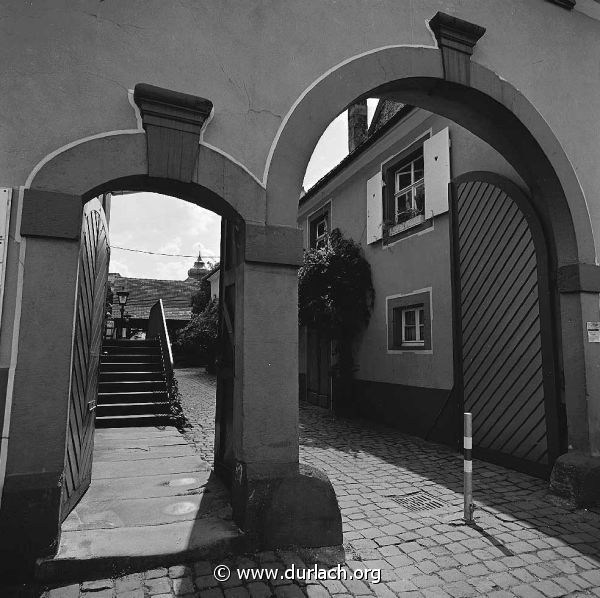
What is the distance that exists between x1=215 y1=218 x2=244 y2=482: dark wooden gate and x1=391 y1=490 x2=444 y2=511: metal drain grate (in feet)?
5.79

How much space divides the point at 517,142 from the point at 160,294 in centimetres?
2802

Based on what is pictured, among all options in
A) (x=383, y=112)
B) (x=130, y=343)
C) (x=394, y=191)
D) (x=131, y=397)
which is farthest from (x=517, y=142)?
(x=130, y=343)

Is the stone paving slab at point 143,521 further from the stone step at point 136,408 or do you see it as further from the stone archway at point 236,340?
the stone step at point 136,408

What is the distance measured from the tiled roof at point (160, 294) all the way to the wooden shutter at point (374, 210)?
18940mm

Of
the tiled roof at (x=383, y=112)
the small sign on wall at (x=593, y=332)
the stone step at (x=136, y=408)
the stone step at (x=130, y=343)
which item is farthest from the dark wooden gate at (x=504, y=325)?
the stone step at (x=130, y=343)

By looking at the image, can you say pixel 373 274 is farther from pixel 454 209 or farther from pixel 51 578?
pixel 51 578

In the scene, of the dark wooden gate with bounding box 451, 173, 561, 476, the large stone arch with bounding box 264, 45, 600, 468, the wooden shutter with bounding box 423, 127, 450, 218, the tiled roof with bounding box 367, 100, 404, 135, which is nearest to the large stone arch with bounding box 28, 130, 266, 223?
the large stone arch with bounding box 264, 45, 600, 468

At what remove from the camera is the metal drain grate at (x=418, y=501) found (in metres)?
4.65

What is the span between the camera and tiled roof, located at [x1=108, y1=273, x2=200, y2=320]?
27766mm

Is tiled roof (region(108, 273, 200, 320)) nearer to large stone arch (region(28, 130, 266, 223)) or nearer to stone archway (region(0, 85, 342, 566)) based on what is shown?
large stone arch (region(28, 130, 266, 223))

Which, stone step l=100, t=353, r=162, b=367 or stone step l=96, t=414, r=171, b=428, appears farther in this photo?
Result: stone step l=100, t=353, r=162, b=367

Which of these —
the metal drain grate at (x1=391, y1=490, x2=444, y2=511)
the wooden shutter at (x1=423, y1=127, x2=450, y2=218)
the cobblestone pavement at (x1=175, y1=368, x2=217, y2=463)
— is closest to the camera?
the metal drain grate at (x1=391, y1=490, x2=444, y2=511)

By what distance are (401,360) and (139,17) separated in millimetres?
7000

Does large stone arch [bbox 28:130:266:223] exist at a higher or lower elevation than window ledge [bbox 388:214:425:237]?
lower
